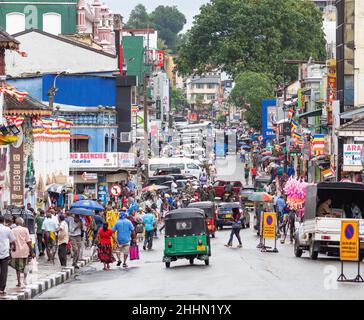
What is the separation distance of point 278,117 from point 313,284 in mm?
90480

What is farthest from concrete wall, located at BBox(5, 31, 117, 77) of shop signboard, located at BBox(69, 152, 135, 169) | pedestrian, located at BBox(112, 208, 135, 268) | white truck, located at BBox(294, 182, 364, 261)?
pedestrian, located at BBox(112, 208, 135, 268)

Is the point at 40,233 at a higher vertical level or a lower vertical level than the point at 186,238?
lower

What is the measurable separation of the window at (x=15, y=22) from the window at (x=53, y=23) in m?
1.83

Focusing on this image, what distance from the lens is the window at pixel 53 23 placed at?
95.7 m

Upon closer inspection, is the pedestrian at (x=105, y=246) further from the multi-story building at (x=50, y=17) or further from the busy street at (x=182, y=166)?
the multi-story building at (x=50, y=17)

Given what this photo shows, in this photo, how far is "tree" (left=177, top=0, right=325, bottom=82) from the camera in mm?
129250

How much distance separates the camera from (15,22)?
310 feet

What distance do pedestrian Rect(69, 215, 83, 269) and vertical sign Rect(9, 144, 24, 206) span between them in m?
8.33

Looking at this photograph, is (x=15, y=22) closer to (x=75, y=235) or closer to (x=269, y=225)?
(x=269, y=225)

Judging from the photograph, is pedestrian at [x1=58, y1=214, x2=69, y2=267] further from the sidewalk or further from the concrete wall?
the concrete wall

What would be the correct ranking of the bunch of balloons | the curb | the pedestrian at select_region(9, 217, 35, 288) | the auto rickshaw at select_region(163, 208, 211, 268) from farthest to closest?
the bunch of balloons
the auto rickshaw at select_region(163, 208, 211, 268)
the pedestrian at select_region(9, 217, 35, 288)
the curb

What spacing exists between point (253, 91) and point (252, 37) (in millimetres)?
8709

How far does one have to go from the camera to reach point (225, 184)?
83.2m

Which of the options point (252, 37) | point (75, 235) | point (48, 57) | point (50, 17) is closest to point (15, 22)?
point (50, 17)
